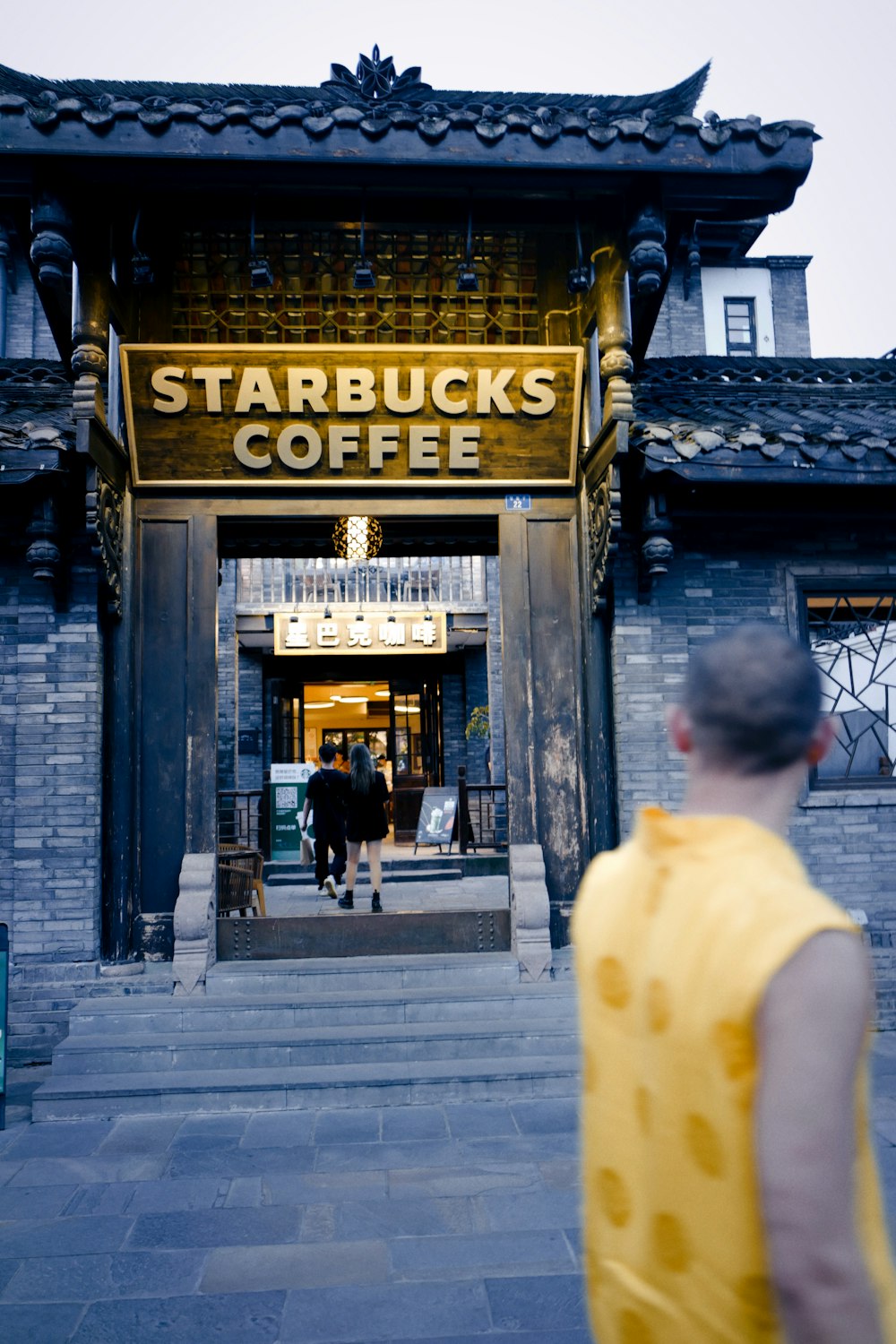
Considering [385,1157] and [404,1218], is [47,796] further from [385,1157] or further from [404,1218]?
[404,1218]

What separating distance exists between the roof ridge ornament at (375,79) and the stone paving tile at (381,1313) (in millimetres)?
8100

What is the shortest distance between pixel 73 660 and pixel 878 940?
5.91 m

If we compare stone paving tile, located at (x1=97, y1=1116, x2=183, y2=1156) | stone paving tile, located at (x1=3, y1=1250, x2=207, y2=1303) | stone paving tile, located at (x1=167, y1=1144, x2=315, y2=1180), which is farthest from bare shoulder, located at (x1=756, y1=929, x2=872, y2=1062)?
stone paving tile, located at (x1=97, y1=1116, x2=183, y2=1156)

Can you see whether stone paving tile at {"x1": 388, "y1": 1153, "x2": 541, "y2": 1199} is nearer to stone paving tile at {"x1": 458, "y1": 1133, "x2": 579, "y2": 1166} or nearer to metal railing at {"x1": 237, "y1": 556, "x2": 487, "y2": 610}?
stone paving tile at {"x1": 458, "y1": 1133, "x2": 579, "y2": 1166}

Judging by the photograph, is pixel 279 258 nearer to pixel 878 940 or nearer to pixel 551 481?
pixel 551 481

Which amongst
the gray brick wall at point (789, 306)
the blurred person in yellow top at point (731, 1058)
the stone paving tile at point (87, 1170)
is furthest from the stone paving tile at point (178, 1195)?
the gray brick wall at point (789, 306)

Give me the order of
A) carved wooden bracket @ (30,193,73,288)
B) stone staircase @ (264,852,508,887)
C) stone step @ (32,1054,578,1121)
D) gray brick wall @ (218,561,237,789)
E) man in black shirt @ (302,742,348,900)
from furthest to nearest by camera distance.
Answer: gray brick wall @ (218,561,237,789), stone staircase @ (264,852,508,887), man in black shirt @ (302,742,348,900), carved wooden bracket @ (30,193,73,288), stone step @ (32,1054,578,1121)

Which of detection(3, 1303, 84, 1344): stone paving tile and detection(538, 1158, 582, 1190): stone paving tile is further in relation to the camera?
detection(538, 1158, 582, 1190): stone paving tile

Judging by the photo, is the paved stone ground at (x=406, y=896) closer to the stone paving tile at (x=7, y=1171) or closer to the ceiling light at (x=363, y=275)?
the stone paving tile at (x=7, y=1171)

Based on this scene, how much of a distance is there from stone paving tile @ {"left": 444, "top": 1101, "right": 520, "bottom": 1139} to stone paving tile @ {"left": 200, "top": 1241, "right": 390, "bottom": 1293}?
50.5 inches

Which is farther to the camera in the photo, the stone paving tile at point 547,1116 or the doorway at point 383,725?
the doorway at point 383,725

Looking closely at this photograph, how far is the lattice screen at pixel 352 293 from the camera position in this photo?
7.41m

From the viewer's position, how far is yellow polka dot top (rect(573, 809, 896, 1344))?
124cm

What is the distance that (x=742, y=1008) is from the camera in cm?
122
